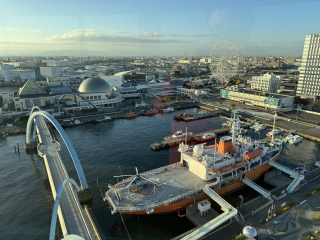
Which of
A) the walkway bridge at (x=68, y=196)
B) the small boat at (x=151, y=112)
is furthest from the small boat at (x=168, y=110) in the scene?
the walkway bridge at (x=68, y=196)

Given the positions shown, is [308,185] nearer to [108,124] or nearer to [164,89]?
[108,124]

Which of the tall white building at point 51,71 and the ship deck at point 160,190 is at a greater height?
the tall white building at point 51,71

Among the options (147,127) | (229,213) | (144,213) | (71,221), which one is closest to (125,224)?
(144,213)

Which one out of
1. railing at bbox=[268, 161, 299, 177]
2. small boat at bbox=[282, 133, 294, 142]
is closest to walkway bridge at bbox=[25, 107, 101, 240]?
railing at bbox=[268, 161, 299, 177]

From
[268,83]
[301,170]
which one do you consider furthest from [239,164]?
[268,83]

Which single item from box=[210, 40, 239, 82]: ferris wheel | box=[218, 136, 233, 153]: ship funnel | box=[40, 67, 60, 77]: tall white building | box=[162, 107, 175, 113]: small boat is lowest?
box=[162, 107, 175, 113]: small boat

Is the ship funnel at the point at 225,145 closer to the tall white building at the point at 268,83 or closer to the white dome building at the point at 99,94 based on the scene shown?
the white dome building at the point at 99,94

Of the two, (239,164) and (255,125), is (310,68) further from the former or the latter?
(239,164)

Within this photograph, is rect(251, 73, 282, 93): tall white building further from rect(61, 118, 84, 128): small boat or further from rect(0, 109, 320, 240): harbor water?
rect(61, 118, 84, 128): small boat
